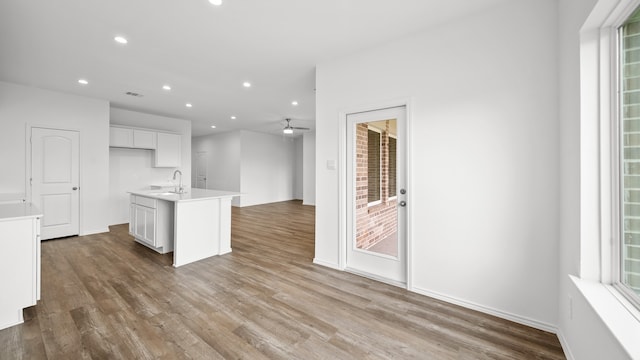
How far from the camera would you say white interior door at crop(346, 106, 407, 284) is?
2.83 m

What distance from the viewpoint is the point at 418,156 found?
2.65 m

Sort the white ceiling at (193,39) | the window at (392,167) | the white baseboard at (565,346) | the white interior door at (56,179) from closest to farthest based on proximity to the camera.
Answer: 1. the white baseboard at (565,346)
2. the white ceiling at (193,39)
3. the window at (392,167)
4. the white interior door at (56,179)

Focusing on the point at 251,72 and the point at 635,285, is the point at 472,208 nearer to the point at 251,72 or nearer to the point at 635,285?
the point at 635,285

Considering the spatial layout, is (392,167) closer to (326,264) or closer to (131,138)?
(326,264)

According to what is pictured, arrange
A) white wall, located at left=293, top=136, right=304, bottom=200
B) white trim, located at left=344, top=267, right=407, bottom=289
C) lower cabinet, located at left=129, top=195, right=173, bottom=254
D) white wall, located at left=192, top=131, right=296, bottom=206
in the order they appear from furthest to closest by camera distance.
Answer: white wall, located at left=293, top=136, right=304, bottom=200
white wall, located at left=192, top=131, right=296, bottom=206
lower cabinet, located at left=129, top=195, right=173, bottom=254
white trim, located at left=344, top=267, right=407, bottom=289

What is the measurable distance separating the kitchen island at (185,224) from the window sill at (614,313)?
3835mm

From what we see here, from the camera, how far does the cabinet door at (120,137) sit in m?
5.65

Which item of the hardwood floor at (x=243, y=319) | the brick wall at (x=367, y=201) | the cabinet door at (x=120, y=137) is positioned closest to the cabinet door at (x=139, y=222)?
the hardwood floor at (x=243, y=319)

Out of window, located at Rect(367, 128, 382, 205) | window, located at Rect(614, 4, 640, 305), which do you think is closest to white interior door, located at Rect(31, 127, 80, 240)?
window, located at Rect(367, 128, 382, 205)

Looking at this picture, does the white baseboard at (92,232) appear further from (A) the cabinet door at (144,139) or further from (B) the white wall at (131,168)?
(A) the cabinet door at (144,139)

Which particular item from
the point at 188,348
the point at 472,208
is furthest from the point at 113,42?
the point at 472,208

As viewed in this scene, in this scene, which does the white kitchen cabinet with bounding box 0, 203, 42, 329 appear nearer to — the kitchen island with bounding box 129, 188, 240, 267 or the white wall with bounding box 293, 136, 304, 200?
the kitchen island with bounding box 129, 188, 240, 267

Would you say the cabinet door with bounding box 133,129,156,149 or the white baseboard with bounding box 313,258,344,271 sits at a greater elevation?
the cabinet door with bounding box 133,129,156,149

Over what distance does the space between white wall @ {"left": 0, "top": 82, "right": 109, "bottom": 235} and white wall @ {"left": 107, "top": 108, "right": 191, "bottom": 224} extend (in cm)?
78
